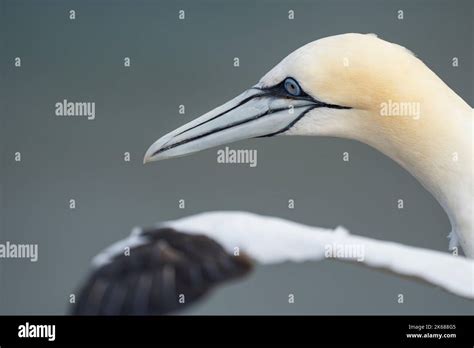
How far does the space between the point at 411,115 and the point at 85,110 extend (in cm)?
246

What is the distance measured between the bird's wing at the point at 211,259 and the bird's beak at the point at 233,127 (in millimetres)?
1003

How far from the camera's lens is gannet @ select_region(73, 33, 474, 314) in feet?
13.1

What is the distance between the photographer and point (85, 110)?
625 centimetres

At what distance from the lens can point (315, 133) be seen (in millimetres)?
5000

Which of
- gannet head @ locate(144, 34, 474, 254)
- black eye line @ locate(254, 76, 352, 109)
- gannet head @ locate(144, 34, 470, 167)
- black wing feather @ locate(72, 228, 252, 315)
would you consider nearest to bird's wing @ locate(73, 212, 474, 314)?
black wing feather @ locate(72, 228, 252, 315)

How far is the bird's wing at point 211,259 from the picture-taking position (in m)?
3.96

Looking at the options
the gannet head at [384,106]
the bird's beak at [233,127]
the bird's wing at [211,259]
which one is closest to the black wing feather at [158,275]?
the bird's wing at [211,259]

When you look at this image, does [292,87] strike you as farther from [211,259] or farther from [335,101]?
[211,259]

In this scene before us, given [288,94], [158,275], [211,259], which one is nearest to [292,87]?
[288,94]

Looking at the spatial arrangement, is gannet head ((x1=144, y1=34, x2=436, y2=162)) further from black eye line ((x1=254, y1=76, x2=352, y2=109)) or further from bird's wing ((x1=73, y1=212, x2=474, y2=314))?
bird's wing ((x1=73, y1=212, x2=474, y2=314))

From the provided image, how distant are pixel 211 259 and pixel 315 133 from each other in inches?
49.5

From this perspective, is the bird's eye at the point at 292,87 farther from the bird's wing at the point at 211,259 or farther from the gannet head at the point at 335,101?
the bird's wing at the point at 211,259

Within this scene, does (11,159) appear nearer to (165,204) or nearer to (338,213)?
(165,204)
